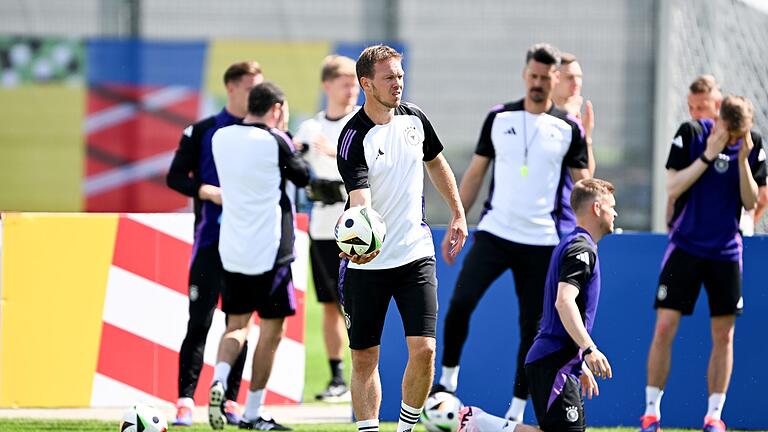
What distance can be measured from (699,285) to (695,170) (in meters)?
0.71

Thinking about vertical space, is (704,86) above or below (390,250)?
above

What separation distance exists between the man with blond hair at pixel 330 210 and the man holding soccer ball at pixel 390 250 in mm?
2838

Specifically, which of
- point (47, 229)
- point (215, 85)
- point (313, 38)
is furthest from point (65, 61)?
point (47, 229)

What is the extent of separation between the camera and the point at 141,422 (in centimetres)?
697

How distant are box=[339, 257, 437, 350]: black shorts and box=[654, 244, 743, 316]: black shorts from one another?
6.84ft

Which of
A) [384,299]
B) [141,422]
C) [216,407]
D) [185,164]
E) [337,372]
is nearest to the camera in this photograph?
[384,299]

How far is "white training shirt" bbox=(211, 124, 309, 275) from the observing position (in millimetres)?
7926

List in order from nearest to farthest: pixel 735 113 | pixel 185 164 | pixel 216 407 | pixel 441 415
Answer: pixel 441 415 < pixel 216 407 < pixel 735 113 < pixel 185 164

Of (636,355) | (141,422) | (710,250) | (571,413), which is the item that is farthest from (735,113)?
(141,422)

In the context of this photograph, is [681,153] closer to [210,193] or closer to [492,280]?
[492,280]

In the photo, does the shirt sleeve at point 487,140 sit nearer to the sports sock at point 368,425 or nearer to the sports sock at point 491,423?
the sports sock at point 491,423

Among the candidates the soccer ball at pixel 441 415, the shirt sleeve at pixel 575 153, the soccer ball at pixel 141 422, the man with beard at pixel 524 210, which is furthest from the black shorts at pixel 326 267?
the soccer ball at pixel 141 422

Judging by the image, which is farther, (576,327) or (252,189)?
(252,189)

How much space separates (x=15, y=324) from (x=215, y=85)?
9988 millimetres
